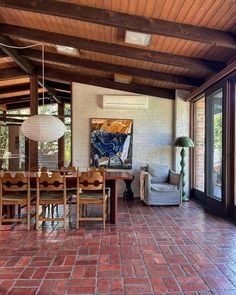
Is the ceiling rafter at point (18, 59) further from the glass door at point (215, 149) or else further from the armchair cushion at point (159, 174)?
the glass door at point (215, 149)

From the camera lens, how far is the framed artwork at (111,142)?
629 cm

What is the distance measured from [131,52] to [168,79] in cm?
149

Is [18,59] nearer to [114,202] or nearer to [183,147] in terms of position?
[114,202]

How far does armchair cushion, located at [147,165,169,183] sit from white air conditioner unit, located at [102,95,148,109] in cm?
160

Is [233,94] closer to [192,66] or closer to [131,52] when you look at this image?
[192,66]

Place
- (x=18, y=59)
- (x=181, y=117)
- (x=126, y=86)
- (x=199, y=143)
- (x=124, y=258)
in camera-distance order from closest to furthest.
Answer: (x=124, y=258) → (x=18, y=59) → (x=199, y=143) → (x=181, y=117) → (x=126, y=86)

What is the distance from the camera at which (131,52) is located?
4359 millimetres

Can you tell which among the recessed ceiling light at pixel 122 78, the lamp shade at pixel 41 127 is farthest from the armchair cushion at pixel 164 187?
the recessed ceiling light at pixel 122 78

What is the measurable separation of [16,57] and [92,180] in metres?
3.28

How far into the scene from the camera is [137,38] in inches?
153

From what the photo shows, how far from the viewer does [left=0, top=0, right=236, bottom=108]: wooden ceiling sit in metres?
3.20

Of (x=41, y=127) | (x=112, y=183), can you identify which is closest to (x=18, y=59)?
(x=41, y=127)

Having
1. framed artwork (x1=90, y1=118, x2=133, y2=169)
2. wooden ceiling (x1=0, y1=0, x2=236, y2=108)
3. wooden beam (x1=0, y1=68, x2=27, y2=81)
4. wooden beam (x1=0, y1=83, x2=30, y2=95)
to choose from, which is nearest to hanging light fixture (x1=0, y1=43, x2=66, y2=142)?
wooden ceiling (x1=0, y1=0, x2=236, y2=108)

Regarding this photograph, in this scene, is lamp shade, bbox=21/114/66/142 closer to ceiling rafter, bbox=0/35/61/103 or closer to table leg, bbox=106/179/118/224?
table leg, bbox=106/179/118/224
